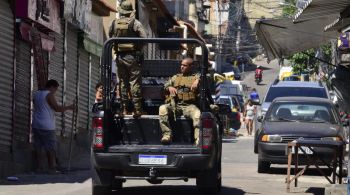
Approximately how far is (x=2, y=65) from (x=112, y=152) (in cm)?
498

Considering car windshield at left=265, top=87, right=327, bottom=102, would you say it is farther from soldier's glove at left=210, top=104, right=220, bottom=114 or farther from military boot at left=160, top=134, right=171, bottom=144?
military boot at left=160, top=134, right=171, bottom=144

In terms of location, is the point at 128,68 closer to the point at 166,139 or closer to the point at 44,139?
the point at 166,139

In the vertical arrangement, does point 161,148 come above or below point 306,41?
below

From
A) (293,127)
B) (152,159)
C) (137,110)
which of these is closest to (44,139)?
(137,110)

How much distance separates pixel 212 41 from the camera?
232 feet

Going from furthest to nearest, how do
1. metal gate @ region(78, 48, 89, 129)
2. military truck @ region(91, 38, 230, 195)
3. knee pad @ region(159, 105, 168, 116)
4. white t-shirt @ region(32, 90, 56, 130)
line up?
metal gate @ region(78, 48, 89, 129)
white t-shirt @ region(32, 90, 56, 130)
knee pad @ region(159, 105, 168, 116)
military truck @ region(91, 38, 230, 195)

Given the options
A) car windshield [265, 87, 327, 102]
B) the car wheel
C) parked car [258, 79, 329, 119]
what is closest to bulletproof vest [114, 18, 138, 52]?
the car wheel

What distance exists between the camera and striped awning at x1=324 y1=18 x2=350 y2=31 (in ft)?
41.3

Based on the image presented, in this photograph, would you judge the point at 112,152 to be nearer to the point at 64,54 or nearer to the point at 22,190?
the point at 22,190

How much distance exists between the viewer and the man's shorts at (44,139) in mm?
17516

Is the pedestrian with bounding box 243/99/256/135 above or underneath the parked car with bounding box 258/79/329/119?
underneath

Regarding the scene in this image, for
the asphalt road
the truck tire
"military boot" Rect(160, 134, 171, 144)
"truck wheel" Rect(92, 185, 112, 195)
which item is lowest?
the asphalt road

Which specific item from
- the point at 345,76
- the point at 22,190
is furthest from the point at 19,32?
the point at 345,76

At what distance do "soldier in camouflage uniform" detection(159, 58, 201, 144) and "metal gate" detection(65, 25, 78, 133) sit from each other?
915cm
